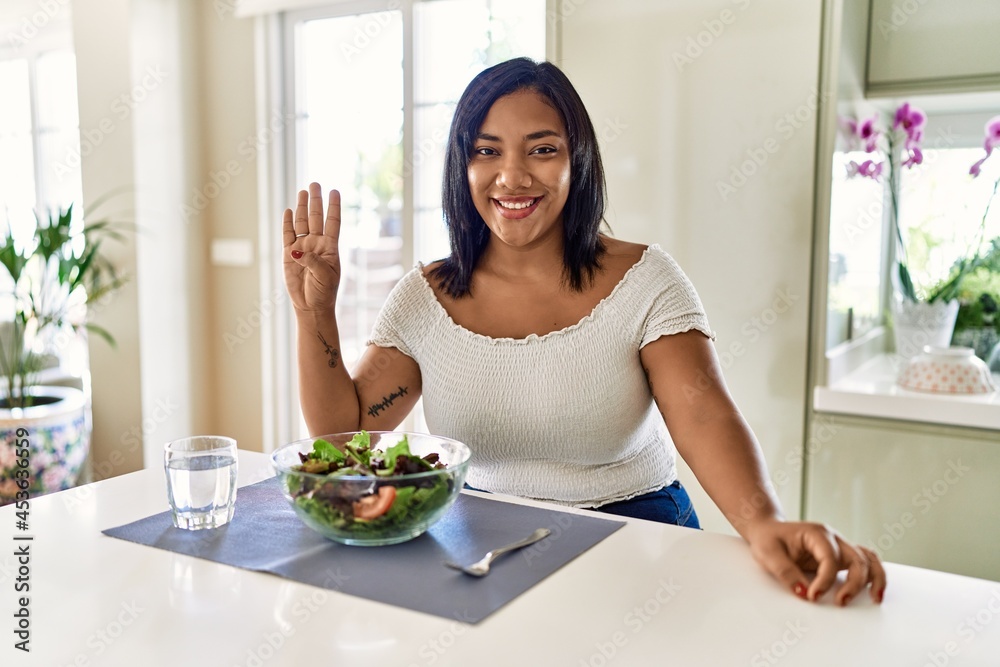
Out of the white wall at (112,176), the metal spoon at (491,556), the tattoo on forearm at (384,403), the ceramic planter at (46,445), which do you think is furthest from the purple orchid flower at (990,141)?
the ceramic planter at (46,445)

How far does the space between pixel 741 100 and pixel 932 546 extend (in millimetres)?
1097

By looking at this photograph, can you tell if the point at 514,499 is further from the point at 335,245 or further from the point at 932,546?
the point at 932,546

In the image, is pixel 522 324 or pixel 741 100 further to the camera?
pixel 741 100

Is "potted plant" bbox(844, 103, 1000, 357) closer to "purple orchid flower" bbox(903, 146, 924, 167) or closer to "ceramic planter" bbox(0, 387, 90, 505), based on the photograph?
"purple orchid flower" bbox(903, 146, 924, 167)

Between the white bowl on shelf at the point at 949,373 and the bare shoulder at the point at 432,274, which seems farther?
Result: the white bowl on shelf at the point at 949,373

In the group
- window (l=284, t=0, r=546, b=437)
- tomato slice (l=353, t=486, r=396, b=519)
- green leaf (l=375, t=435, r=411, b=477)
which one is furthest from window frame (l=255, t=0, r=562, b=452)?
tomato slice (l=353, t=486, r=396, b=519)

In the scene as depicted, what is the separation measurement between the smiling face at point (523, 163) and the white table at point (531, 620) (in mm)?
721

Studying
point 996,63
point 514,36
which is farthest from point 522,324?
point 514,36

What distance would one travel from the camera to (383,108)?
3.03m

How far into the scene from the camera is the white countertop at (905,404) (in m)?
1.85

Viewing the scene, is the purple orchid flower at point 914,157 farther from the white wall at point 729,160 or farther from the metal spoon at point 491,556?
the metal spoon at point 491,556

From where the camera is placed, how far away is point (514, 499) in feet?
3.91

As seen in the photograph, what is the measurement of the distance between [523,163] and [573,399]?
43 centimetres

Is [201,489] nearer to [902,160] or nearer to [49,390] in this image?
[902,160]
